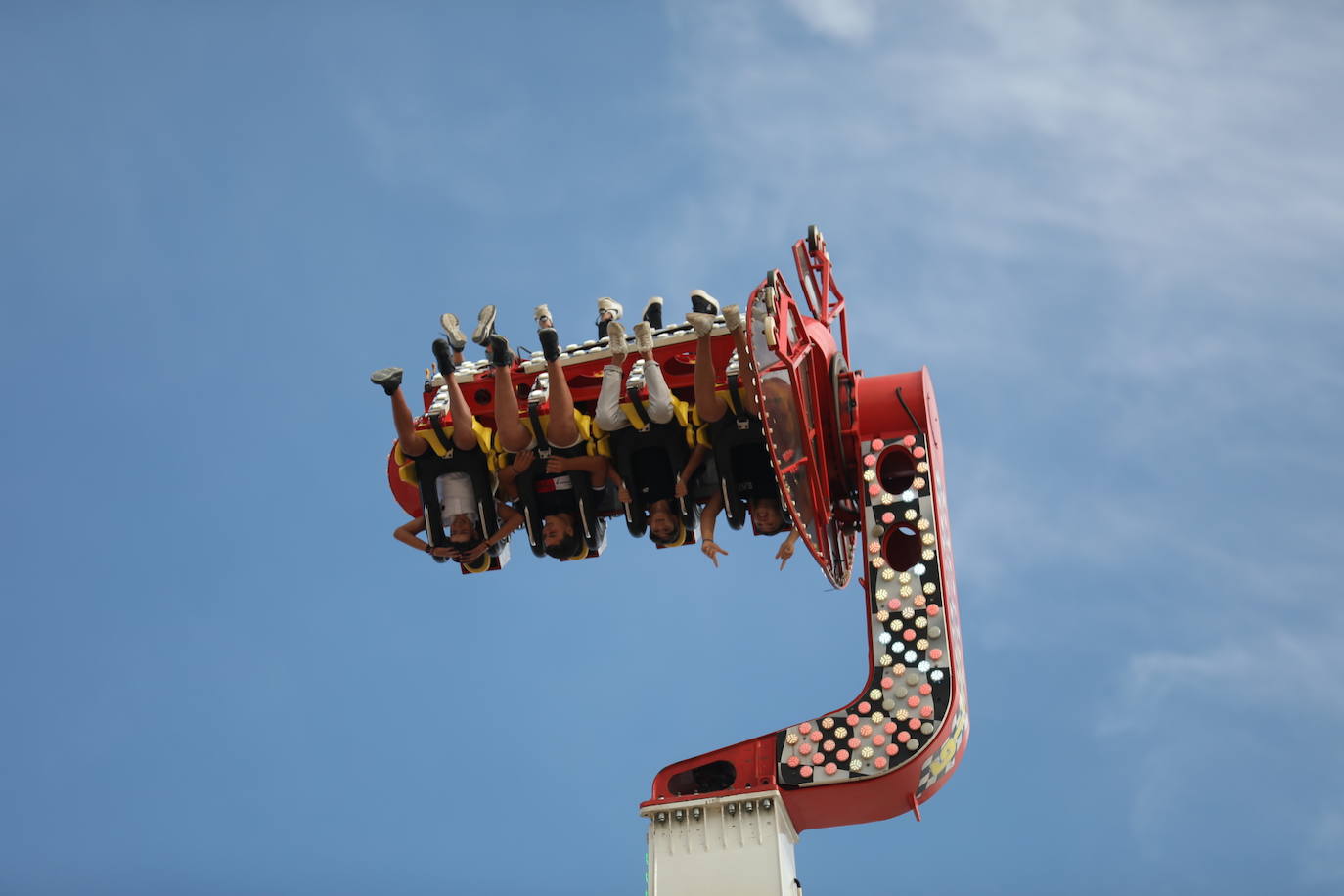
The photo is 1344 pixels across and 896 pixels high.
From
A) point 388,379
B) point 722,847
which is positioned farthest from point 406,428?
point 722,847

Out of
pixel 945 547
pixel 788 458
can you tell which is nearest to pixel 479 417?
pixel 788 458

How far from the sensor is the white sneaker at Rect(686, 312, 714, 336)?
67.1 ft

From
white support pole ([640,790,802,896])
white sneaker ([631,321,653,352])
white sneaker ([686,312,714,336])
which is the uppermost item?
white sneaker ([631,321,653,352])

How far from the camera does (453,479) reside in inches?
886

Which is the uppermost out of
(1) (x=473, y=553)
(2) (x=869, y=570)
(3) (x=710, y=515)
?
(1) (x=473, y=553)

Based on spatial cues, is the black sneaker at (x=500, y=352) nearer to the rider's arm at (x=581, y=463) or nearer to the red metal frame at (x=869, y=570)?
the rider's arm at (x=581, y=463)

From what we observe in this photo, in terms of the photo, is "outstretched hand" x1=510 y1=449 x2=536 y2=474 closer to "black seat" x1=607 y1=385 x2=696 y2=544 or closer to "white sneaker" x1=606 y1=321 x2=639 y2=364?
"black seat" x1=607 y1=385 x2=696 y2=544

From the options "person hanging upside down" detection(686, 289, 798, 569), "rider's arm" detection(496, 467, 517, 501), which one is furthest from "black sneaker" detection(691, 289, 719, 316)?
"rider's arm" detection(496, 467, 517, 501)

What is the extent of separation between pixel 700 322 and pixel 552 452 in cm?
262

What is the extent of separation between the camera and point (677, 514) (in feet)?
73.7

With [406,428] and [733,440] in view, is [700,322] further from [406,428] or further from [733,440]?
[406,428]

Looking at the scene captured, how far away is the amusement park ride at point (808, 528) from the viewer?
66.8ft

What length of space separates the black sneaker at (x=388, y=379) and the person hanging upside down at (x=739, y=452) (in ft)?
10.7

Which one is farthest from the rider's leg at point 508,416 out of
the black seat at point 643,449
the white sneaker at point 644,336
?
the white sneaker at point 644,336
